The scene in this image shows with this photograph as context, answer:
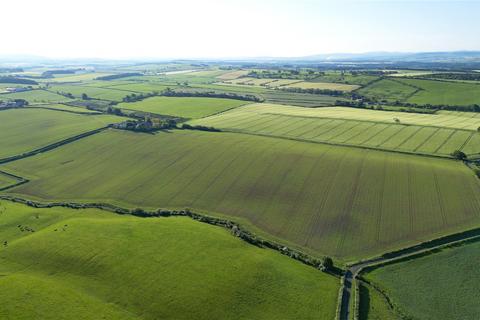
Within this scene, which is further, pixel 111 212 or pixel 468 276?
pixel 111 212

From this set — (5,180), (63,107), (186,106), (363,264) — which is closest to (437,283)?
(363,264)

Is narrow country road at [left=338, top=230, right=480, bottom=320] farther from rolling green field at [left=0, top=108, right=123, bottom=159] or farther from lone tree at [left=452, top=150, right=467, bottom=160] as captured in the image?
rolling green field at [left=0, top=108, right=123, bottom=159]

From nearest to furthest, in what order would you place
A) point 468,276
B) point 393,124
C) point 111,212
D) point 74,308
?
point 74,308 → point 468,276 → point 111,212 → point 393,124

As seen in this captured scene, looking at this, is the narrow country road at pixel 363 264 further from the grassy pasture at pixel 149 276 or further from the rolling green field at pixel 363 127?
the rolling green field at pixel 363 127

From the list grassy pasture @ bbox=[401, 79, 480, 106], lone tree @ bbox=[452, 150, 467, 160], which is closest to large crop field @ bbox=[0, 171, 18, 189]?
lone tree @ bbox=[452, 150, 467, 160]

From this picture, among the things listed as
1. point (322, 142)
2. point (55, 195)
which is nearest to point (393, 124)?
point (322, 142)

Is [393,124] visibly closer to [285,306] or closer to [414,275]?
[414,275]
